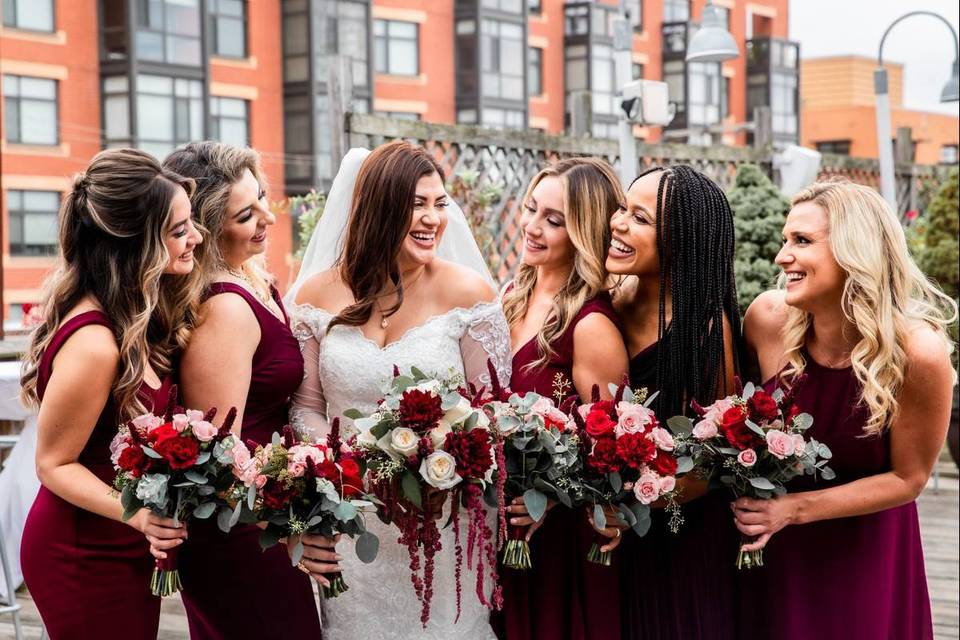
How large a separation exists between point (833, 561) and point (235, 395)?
156 centimetres

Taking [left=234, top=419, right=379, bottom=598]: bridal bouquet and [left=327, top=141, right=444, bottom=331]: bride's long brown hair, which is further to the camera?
[left=327, top=141, right=444, bottom=331]: bride's long brown hair

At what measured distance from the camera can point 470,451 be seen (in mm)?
2643

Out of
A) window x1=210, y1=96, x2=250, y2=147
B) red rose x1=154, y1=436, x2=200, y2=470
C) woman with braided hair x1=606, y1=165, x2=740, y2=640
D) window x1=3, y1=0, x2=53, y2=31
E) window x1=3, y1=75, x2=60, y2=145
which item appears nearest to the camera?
red rose x1=154, y1=436, x2=200, y2=470

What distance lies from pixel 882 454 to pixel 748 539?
0.40 m

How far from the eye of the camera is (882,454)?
2.95 metres

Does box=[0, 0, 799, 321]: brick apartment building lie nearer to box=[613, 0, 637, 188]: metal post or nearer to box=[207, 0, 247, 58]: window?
box=[207, 0, 247, 58]: window

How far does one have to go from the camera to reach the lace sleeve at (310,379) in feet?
10.6

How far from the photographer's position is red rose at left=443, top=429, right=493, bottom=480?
8.63 feet

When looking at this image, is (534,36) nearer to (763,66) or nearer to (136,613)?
(763,66)

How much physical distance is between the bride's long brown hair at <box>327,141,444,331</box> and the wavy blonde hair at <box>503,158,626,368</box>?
406 mm

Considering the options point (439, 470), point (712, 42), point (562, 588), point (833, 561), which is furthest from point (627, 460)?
point (712, 42)

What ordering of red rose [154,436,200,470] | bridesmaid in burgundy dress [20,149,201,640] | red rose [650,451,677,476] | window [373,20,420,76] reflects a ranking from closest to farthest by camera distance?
red rose [154,436,200,470] → bridesmaid in burgundy dress [20,149,201,640] → red rose [650,451,677,476] → window [373,20,420,76]

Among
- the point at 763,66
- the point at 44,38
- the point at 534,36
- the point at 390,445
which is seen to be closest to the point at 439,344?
the point at 390,445

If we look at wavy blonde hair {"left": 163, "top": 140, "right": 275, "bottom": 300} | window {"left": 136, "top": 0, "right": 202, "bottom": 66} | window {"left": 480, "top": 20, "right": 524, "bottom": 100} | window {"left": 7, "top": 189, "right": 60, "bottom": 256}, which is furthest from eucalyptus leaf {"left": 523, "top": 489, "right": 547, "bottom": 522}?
window {"left": 480, "top": 20, "right": 524, "bottom": 100}
